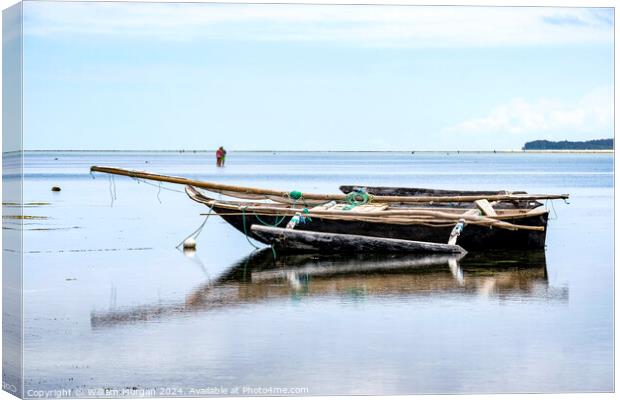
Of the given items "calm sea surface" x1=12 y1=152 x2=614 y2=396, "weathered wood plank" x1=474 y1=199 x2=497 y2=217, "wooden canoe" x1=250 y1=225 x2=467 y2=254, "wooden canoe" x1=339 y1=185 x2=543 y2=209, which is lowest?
"calm sea surface" x1=12 y1=152 x2=614 y2=396

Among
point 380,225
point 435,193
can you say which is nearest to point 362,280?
point 380,225

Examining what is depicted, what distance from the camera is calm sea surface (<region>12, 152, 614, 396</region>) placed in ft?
32.5

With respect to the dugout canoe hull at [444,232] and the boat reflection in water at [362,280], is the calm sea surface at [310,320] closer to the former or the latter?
the boat reflection in water at [362,280]

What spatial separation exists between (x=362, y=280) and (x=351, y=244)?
7.77 ft

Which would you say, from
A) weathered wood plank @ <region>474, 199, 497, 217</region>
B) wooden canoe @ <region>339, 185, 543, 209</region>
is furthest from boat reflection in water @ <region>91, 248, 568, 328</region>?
wooden canoe @ <region>339, 185, 543, 209</region>

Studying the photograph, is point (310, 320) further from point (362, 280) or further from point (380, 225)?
point (380, 225)

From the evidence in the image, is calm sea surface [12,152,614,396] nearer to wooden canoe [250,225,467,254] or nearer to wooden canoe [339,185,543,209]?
wooden canoe [250,225,467,254]

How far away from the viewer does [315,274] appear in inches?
630

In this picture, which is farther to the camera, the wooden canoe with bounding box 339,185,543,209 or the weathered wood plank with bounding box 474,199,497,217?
the wooden canoe with bounding box 339,185,543,209

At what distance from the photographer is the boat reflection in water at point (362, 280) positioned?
45.0 ft

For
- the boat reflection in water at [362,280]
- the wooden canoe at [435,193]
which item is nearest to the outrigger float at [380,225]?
the boat reflection in water at [362,280]

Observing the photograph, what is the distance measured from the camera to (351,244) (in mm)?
17703

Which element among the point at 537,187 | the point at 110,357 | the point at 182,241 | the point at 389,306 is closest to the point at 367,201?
the point at 182,241

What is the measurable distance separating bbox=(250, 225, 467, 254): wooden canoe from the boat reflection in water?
13 centimetres
